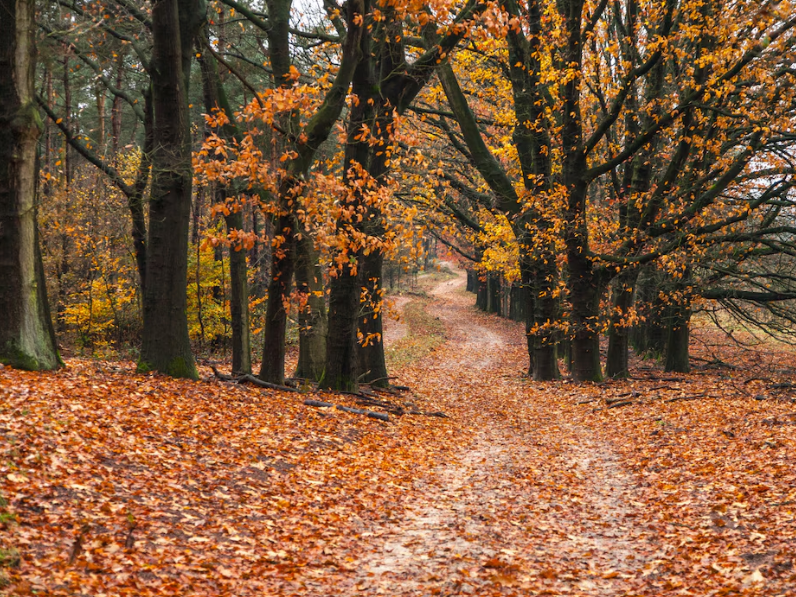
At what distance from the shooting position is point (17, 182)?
909 centimetres

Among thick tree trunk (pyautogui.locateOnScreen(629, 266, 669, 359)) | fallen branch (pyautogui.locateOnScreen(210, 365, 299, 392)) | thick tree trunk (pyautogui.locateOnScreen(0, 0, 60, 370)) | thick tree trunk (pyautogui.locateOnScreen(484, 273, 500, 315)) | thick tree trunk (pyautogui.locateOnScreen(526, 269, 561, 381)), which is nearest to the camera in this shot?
thick tree trunk (pyautogui.locateOnScreen(0, 0, 60, 370))

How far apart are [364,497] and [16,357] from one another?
5812mm

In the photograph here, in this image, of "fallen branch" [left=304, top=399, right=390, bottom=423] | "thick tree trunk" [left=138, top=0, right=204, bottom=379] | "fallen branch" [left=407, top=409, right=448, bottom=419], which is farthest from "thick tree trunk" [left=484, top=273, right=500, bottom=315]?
"thick tree trunk" [left=138, top=0, right=204, bottom=379]

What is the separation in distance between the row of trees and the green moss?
0.10 ft

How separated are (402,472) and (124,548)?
15.3 ft

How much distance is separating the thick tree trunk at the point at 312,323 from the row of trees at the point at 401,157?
0.06 metres

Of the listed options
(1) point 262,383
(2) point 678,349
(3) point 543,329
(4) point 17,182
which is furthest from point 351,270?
(2) point 678,349

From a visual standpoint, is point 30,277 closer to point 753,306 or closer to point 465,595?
point 465,595

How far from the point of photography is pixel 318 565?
574 centimetres

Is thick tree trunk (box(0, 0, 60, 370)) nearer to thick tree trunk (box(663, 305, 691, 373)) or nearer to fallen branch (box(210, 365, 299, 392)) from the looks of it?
fallen branch (box(210, 365, 299, 392))

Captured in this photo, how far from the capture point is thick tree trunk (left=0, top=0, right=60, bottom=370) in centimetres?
898

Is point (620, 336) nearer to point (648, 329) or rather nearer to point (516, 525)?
point (648, 329)

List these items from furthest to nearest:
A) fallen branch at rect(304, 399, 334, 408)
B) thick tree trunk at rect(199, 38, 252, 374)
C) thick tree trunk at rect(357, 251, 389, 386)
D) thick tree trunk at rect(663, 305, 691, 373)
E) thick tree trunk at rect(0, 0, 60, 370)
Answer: thick tree trunk at rect(663, 305, 691, 373)
thick tree trunk at rect(357, 251, 389, 386)
thick tree trunk at rect(199, 38, 252, 374)
fallen branch at rect(304, 399, 334, 408)
thick tree trunk at rect(0, 0, 60, 370)

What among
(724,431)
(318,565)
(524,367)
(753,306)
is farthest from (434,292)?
(318,565)
